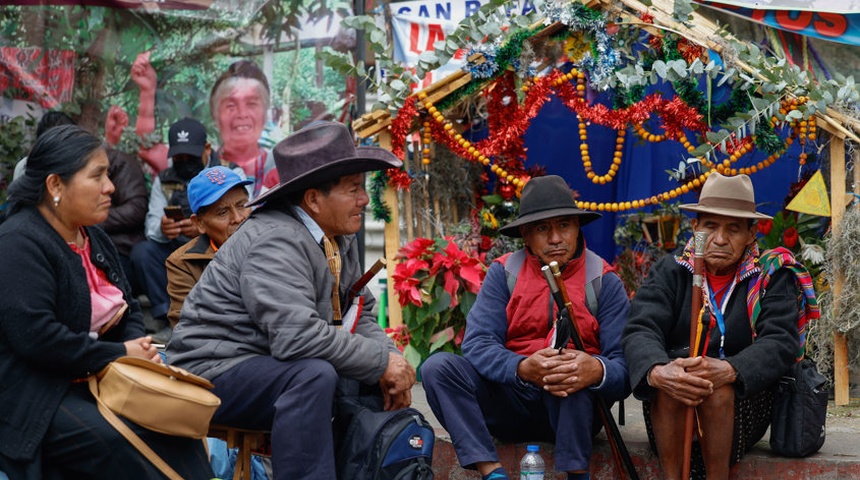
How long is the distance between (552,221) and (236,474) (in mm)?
1870

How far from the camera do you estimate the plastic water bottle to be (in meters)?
4.93

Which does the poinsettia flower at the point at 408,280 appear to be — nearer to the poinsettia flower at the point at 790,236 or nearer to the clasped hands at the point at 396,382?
the clasped hands at the point at 396,382

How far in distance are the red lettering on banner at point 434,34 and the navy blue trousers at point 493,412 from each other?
356 centimetres

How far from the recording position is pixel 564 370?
15.6 feet

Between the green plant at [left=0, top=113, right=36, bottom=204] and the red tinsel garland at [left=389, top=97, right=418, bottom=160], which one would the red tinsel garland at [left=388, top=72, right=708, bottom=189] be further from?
the green plant at [left=0, top=113, right=36, bottom=204]

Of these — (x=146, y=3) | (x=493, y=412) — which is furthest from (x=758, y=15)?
(x=146, y=3)

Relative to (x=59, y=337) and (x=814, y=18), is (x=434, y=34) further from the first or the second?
(x=59, y=337)

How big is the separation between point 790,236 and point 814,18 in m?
1.33

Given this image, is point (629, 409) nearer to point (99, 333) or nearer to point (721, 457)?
point (721, 457)

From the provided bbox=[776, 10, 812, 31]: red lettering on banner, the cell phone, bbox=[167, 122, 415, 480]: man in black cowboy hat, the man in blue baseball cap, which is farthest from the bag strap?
bbox=[776, 10, 812, 31]: red lettering on banner

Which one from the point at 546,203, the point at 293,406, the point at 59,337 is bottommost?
the point at 293,406

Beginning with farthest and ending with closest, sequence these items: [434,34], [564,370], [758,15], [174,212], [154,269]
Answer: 1. [434,34]
2. [154,269]
3. [174,212]
4. [758,15]
5. [564,370]

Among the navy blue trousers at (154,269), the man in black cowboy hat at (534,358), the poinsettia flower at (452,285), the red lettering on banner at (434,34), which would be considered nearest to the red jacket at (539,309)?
the man in black cowboy hat at (534,358)

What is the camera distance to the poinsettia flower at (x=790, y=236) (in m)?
6.60
